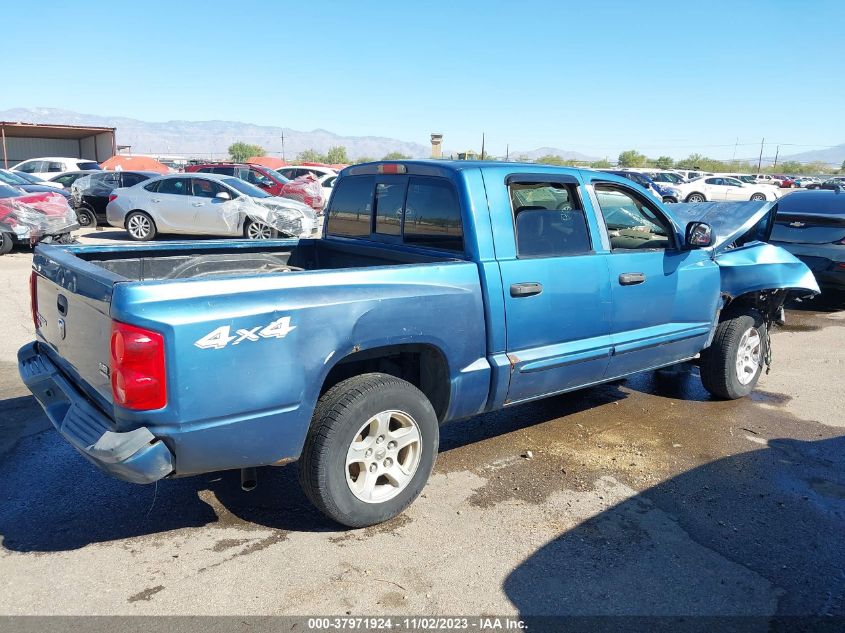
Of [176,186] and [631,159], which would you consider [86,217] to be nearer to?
[176,186]

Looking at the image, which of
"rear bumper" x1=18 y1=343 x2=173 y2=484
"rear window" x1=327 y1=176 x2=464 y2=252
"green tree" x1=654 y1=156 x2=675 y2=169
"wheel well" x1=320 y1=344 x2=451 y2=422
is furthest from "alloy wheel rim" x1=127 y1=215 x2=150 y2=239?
"green tree" x1=654 y1=156 x2=675 y2=169

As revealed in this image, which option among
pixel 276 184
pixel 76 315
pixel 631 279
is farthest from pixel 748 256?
pixel 276 184

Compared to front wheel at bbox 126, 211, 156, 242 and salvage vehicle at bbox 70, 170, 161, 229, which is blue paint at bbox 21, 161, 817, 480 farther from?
salvage vehicle at bbox 70, 170, 161, 229

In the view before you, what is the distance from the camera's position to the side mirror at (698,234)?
16.4 ft

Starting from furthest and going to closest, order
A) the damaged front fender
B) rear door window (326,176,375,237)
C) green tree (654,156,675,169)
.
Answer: green tree (654,156,675,169), the damaged front fender, rear door window (326,176,375,237)

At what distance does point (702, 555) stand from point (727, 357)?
2623mm

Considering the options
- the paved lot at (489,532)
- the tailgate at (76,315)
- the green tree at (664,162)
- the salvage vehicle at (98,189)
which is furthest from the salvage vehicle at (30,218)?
the green tree at (664,162)

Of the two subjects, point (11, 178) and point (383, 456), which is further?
point (11, 178)

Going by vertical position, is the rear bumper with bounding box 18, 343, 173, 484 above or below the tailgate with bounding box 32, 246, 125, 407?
below

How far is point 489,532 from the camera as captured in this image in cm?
369

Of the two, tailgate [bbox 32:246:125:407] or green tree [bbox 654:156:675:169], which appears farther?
green tree [bbox 654:156:675:169]

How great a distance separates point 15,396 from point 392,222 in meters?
3.46

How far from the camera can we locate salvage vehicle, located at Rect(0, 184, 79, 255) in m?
13.0

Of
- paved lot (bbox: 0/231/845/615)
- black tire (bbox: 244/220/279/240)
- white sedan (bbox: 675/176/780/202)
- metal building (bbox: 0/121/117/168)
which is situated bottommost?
paved lot (bbox: 0/231/845/615)
